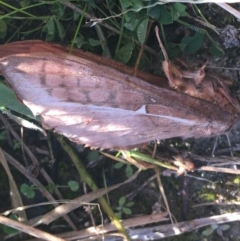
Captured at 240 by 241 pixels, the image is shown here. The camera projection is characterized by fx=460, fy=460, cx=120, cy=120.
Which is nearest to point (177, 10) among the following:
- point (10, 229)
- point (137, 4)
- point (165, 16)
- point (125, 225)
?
point (165, 16)

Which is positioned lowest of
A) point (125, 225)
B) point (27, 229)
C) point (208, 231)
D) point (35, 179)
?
point (208, 231)

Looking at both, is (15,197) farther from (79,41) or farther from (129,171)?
(79,41)

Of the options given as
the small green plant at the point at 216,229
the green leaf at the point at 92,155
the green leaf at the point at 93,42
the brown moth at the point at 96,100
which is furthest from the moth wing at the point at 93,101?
the small green plant at the point at 216,229

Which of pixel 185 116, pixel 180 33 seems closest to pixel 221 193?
pixel 185 116

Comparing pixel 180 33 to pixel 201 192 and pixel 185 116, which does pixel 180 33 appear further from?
pixel 201 192

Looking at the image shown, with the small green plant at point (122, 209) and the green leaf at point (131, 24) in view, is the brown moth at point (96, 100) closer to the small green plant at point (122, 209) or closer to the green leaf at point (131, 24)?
the green leaf at point (131, 24)

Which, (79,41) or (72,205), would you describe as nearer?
(79,41)
